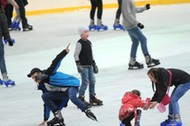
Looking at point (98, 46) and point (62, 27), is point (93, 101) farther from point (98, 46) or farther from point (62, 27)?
point (62, 27)

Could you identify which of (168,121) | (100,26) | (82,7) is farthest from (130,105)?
(82,7)

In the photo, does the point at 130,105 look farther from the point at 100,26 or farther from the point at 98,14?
the point at 100,26

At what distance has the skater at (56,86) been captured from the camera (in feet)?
19.8

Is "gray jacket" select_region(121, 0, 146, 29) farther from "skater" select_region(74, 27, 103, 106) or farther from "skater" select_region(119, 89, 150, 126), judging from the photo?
"skater" select_region(119, 89, 150, 126)

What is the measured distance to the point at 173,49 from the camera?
1128 cm

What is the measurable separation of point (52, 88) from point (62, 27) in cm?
1020

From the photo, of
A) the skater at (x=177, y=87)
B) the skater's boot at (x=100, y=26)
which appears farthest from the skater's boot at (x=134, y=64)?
the skater's boot at (x=100, y=26)

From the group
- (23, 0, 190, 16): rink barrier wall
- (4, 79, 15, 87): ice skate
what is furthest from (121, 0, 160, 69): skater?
(23, 0, 190, 16): rink barrier wall

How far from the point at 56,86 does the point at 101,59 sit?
474 centimetres

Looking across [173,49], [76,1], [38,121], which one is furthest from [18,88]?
[76,1]

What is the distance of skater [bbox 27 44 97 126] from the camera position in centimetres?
603

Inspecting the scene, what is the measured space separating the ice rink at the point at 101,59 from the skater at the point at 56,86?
0.75 ft

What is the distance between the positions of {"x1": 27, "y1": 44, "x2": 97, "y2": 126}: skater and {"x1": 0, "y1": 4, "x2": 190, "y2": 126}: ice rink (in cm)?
23

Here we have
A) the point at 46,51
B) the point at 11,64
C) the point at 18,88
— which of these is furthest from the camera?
the point at 46,51
